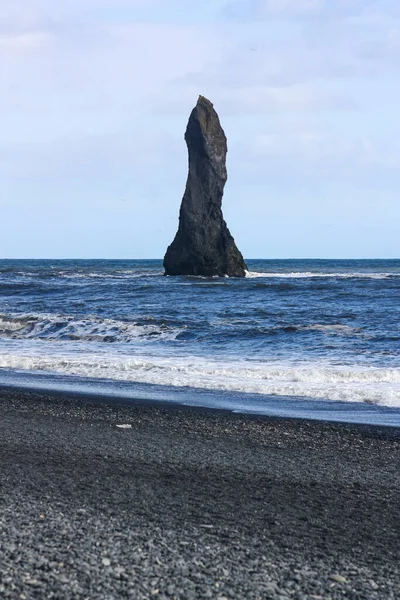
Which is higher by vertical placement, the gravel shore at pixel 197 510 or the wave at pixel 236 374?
the gravel shore at pixel 197 510

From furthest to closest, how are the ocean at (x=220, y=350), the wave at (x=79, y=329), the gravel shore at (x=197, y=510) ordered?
the wave at (x=79, y=329) < the ocean at (x=220, y=350) < the gravel shore at (x=197, y=510)

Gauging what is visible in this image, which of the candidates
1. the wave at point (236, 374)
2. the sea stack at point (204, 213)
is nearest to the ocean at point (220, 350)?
the wave at point (236, 374)

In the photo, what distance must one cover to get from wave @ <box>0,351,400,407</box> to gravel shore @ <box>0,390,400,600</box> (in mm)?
3088

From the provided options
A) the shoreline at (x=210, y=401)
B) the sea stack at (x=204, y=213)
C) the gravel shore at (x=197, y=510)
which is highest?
the sea stack at (x=204, y=213)

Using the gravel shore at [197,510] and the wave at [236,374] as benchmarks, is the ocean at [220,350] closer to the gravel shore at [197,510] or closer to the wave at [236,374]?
the wave at [236,374]

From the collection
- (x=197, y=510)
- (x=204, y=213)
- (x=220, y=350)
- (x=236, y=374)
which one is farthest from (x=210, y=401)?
(x=204, y=213)

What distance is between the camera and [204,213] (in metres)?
68.8

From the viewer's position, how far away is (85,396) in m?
13.9

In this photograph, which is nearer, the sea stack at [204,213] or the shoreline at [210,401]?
the shoreline at [210,401]

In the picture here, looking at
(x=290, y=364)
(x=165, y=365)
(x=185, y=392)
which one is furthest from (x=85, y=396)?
(x=290, y=364)

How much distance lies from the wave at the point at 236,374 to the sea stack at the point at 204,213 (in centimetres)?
4785

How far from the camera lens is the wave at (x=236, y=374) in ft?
47.3

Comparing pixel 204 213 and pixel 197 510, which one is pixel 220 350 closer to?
pixel 197 510

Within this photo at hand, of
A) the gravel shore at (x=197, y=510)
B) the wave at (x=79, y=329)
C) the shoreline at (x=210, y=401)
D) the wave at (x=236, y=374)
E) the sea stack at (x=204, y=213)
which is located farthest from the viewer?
the sea stack at (x=204, y=213)
